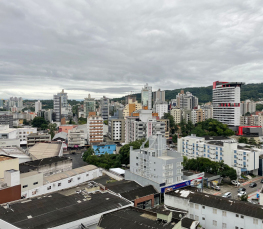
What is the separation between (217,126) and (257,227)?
4040 centimetres

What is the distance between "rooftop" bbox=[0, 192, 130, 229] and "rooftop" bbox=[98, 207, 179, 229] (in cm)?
105

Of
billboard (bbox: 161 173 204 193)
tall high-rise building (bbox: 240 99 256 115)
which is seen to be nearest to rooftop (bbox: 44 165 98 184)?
billboard (bbox: 161 173 204 193)

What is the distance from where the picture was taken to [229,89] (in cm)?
6022

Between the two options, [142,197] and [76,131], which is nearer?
[142,197]

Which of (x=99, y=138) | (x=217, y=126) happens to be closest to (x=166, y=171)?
(x=99, y=138)

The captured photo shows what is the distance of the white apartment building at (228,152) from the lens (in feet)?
98.5

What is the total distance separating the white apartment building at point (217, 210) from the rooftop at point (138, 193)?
216 centimetres

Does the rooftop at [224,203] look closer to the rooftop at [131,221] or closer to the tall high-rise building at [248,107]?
the rooftop at [131,221]

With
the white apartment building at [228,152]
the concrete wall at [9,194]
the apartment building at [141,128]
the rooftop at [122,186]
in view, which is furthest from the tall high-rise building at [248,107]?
the concrete wall at [9,194]

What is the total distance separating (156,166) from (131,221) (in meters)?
9.80

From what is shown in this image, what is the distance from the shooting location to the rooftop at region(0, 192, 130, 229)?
12422 mm

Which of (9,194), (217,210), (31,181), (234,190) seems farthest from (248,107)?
(9,194)

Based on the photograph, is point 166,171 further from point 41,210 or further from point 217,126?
point 217,126

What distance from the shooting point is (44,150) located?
116 ft
